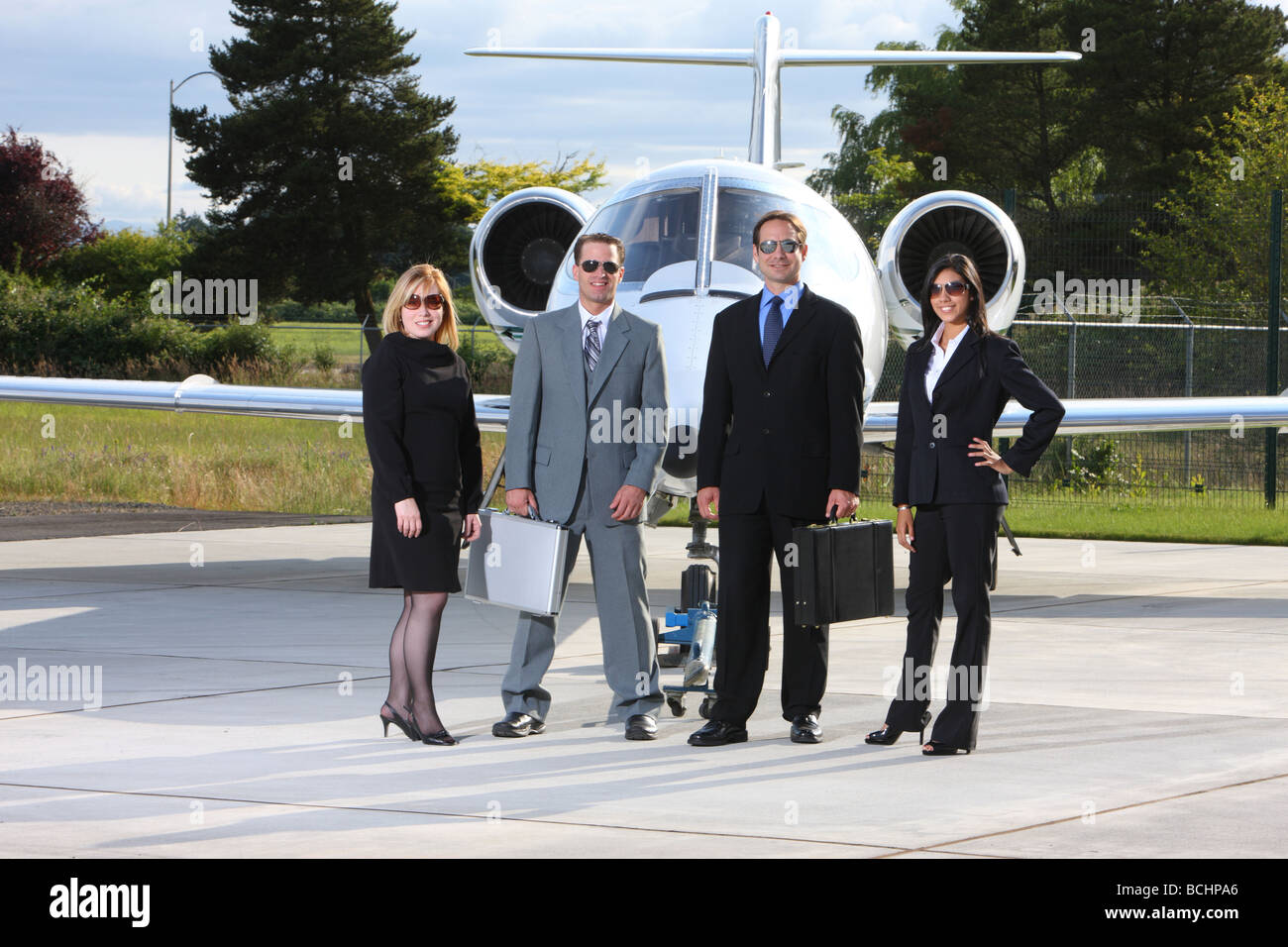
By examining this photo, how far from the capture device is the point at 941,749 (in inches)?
262

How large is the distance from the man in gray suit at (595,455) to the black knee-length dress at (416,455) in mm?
292

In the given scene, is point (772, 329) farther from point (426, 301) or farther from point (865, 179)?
point (865, 179)

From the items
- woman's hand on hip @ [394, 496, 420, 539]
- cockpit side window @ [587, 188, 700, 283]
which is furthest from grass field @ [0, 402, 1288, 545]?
woman's hand on hip @ [394, 496, 420, 539]

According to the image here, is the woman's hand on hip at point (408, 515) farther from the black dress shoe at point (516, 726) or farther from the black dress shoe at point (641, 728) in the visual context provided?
the black dress shoe at point (641, 728)

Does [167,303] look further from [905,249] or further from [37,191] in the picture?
[905,249]

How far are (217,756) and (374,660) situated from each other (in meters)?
2.81

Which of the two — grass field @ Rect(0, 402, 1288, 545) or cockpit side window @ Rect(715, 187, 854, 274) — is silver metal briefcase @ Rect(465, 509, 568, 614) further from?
grass field @ Rect(0, 402, 1288, 545)

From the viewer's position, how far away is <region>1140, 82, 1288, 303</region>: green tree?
29.3m

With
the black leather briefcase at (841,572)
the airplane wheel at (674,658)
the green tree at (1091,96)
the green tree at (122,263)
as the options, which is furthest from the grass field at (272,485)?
the green tree at (122,263)

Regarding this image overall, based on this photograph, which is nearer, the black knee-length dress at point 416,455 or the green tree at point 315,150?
the black knee-length dress at point 416,455

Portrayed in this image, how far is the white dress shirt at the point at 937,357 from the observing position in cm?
690

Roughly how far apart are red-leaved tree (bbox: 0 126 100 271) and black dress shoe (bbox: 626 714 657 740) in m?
51.7

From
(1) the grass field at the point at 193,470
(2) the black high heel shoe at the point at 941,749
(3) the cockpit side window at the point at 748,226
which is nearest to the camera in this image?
(2) the black high heel shoe at the point at 941,749

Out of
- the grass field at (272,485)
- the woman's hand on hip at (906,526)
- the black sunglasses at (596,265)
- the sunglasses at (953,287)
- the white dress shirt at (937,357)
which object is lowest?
the grass field at (272,485)
